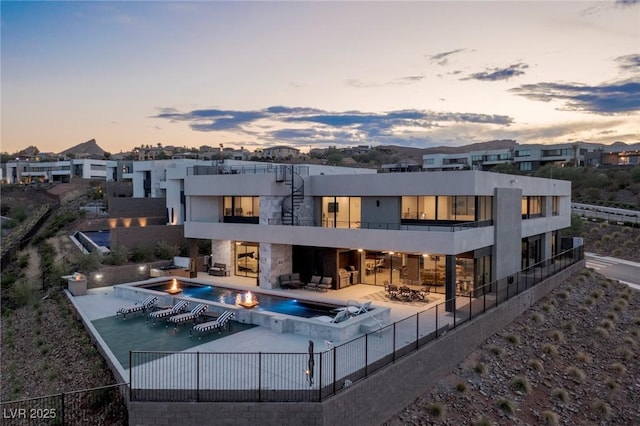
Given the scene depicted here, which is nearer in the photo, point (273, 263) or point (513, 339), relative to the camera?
point (513, 339)

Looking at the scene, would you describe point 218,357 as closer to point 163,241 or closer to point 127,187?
point 163,241

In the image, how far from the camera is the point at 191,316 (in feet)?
54.6

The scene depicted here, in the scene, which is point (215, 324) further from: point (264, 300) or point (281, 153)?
point (281, 153)

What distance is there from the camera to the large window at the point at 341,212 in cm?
2339

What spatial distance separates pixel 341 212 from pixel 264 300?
6.86m

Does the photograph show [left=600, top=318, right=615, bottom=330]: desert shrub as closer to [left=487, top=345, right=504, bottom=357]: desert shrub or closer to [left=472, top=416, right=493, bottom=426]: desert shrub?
[left=487, top=345, right=504, bottom=357]: desert shrub

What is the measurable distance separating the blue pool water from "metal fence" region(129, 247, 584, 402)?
3867 millimetres

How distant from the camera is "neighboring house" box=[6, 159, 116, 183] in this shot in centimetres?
8952

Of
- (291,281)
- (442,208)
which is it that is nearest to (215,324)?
(291,281)

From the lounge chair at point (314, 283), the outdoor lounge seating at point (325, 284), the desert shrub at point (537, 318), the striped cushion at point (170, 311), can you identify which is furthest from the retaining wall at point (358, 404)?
the lounge chair at point (314, 283)

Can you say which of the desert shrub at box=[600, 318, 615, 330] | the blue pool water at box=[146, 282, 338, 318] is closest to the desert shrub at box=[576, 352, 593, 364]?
the desert shrub at box=[600, 318, 615, 330]

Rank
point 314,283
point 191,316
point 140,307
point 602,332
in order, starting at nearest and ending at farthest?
point 191,316 → point 140,307 → point 602,332 → point 314,283

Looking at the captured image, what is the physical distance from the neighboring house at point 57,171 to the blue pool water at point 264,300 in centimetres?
6873

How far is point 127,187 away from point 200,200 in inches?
1324
